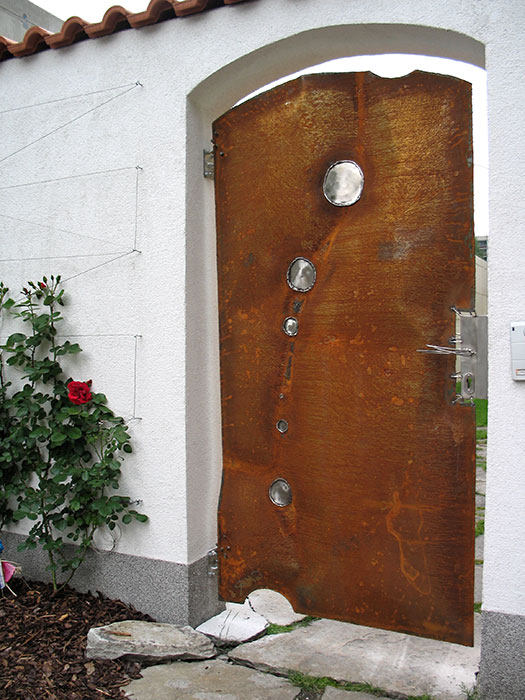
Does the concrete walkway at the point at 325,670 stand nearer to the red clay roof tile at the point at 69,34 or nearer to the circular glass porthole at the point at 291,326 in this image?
the circular glass porthole at the point at 291,326

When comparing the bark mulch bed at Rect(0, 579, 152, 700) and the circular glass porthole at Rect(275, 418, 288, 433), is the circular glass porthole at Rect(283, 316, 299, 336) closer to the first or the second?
the circular glass porthole at Rect(275, 418, 288, 433)

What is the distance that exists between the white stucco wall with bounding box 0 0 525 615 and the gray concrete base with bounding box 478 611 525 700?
1.36 meters

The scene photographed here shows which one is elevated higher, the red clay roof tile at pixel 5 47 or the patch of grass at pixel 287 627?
the red clay roof tile at pixel 5 47

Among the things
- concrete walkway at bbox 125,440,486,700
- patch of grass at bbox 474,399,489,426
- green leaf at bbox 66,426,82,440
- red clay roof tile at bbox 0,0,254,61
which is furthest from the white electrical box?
patch of grass at bbox 474,399,489,426

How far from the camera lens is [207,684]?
8.80 feet

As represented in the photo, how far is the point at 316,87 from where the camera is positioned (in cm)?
286

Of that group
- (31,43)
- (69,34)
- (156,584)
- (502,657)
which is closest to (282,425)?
(156,584)

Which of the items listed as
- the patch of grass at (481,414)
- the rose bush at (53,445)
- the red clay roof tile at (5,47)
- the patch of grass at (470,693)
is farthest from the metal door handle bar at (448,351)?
the patch of grass at (481,414)

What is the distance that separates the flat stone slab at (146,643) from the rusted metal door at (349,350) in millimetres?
286

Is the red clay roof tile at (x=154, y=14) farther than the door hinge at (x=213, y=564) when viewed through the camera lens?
No

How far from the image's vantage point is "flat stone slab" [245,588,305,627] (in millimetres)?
3284

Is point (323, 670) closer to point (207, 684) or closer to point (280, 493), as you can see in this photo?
point (207, 684)

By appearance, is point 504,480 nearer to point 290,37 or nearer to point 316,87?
point 316,87

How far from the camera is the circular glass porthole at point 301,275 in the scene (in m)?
2.89
